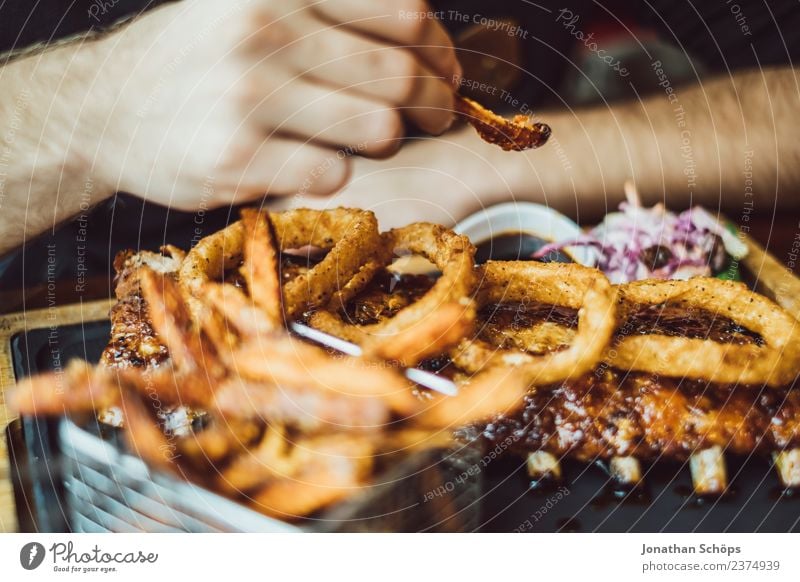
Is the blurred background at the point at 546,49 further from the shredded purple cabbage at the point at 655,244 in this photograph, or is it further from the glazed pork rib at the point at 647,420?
the glazed pork rib at the point at 647,420

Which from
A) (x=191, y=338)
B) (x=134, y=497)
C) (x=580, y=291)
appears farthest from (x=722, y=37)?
(x=134, y=497)

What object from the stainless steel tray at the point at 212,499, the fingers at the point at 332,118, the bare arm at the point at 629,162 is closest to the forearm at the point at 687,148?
the bare arm at the point at 629,162

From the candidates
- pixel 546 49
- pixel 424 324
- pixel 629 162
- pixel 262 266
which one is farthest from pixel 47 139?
pixel 629 162

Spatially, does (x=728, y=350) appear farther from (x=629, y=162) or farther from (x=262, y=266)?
(x=262, y=266)

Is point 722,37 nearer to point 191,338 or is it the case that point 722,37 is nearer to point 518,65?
point 518,65

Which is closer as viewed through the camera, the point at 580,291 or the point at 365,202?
the point at 580,291
